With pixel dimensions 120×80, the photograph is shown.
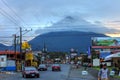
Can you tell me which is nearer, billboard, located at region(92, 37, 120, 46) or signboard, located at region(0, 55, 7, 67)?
signboard, located at region(0, 55, 7, 67)

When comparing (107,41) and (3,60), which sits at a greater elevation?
(107,41)

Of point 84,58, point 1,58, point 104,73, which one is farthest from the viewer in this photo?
point 84,58

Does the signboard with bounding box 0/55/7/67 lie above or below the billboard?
below

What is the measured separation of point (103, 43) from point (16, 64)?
52.4m

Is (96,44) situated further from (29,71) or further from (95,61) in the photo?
(29,71)

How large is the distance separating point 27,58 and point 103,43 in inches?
1237

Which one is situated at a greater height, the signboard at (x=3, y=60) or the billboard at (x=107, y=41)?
the billboard at (x=107, y=41)

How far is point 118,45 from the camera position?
5039 inches

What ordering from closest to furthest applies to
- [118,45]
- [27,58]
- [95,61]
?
[95,61] → [27,58] → [118,45]

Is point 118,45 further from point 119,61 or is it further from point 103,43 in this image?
point 119,61

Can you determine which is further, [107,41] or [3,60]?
[107,41]

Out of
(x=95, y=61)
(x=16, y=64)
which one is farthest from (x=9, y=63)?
(x=95, y=61)

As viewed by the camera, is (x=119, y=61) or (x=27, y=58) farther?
(x=27, y=58)

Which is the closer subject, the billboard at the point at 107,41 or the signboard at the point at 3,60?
the signboard at the point at 3,60
